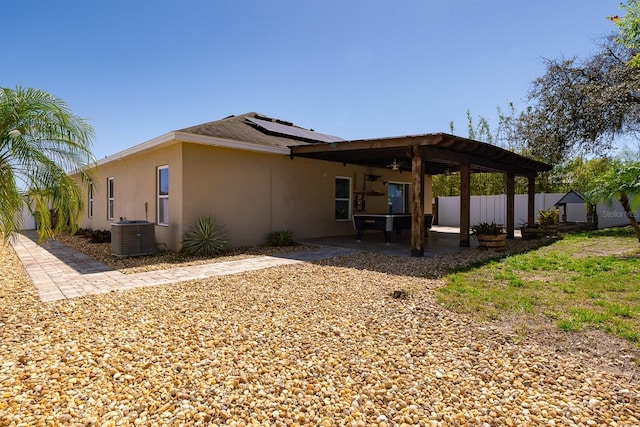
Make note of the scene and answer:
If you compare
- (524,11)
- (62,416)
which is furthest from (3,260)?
(524,11)

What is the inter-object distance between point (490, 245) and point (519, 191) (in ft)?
42.9

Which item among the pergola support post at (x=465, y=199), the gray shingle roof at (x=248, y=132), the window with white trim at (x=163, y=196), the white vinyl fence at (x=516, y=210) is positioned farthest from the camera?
the white vinyl fence at (x=516, y=210)

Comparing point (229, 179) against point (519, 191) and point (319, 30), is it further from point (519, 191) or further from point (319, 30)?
point (519, 191)

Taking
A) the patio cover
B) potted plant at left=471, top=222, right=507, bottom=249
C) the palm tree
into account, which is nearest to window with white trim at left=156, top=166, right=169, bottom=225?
the patio cover

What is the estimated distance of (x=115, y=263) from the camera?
692 cm

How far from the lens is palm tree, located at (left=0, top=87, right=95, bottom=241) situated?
4.19 metres

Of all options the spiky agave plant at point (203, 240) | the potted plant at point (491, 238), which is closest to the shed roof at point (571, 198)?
the potted plant at point (491, 238)

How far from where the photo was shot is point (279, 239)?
9.36 meters

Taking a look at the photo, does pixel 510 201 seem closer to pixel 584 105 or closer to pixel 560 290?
pixel 584 105

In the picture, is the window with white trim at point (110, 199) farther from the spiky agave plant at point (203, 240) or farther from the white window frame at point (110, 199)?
the spiky agave plant at point (203, 240)

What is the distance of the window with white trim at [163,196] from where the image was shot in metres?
8.91

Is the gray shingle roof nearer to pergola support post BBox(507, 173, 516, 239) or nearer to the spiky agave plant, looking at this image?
the spiky agave plant

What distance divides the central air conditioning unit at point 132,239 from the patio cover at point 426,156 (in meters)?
4.21

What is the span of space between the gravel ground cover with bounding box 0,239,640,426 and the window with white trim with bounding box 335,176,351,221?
7.69 m
